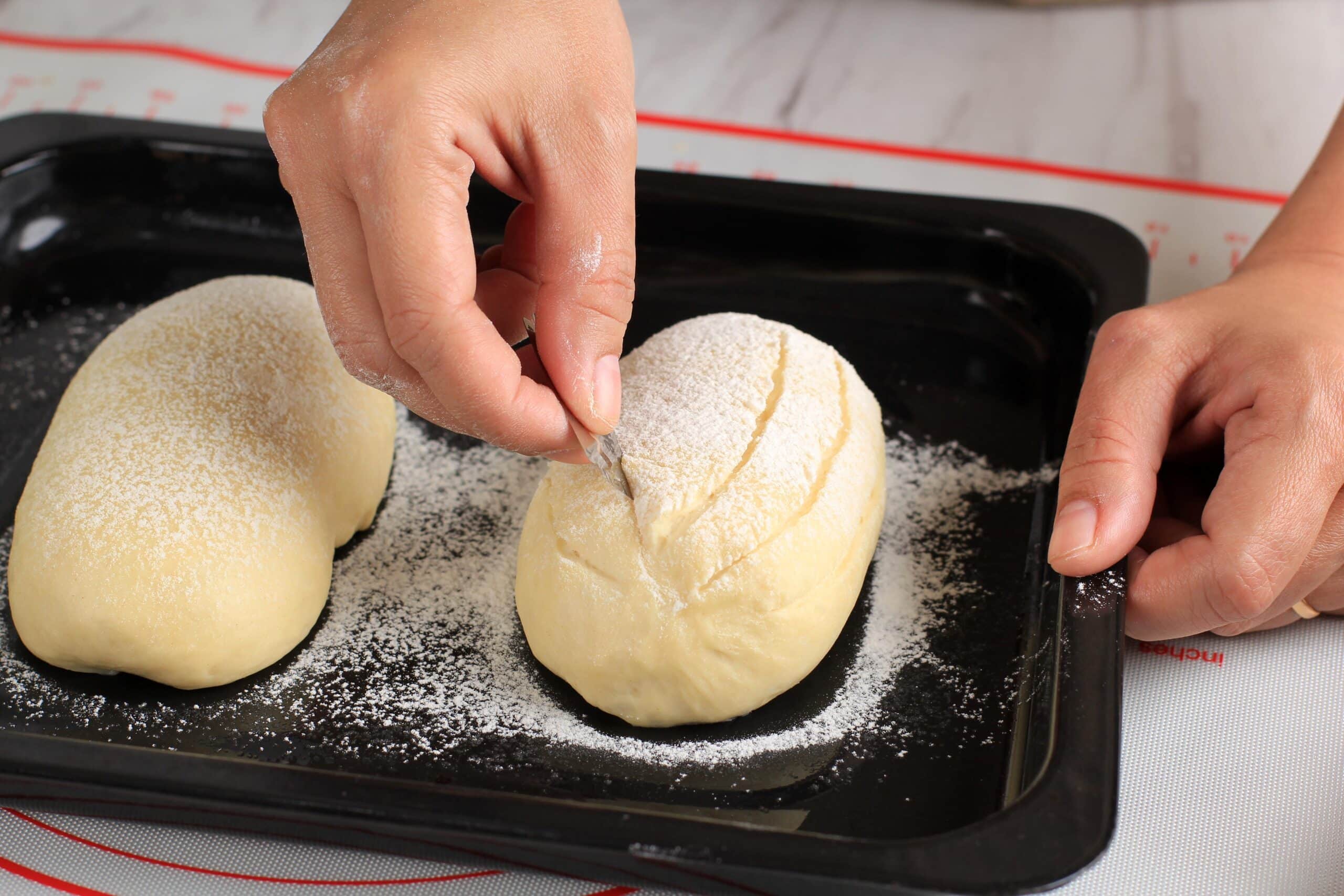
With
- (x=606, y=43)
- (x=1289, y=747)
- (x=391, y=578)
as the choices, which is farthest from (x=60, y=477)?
(x=1289, y=747)

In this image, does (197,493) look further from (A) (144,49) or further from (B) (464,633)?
(A) (144,49)

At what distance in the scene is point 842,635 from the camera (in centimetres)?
112

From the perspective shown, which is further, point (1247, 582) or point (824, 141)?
point (824, 141)

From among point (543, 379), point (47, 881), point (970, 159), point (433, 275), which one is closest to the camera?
point (433, 275)

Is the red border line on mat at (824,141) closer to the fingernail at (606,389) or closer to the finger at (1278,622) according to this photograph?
the finger at (1278,622)

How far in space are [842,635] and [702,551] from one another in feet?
0.71

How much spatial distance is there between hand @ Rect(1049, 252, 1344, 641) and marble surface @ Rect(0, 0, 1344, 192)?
0.82m

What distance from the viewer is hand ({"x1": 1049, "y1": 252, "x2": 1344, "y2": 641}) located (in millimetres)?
969

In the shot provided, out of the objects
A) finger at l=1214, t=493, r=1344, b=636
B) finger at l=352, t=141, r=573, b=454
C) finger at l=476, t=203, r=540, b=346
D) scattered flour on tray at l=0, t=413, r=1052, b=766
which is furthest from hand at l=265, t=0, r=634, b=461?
finger at l=1214, t=493, r=1344, b=636

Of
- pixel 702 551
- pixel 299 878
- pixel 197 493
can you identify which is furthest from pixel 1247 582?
pixel 197 493

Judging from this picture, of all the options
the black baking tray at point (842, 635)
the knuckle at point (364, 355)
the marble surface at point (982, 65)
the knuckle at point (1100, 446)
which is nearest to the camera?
the black baking tray at point (842, 635)

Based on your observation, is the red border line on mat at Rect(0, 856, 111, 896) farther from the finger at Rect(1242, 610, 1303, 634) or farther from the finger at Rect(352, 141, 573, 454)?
the finger at Rect(1242, 610, 1303, 634)

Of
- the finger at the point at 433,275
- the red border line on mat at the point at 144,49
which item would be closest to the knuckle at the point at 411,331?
the finger at the point at 433,275

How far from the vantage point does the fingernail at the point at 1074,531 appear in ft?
3.23
